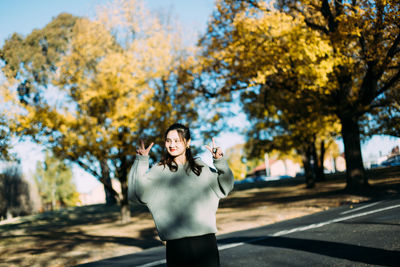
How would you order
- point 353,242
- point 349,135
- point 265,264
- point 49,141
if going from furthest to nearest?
1. point 349,135
2. point 49,141
3. point 353,242
4. point 265,264

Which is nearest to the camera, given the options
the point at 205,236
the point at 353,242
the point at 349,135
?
the point at 205,236

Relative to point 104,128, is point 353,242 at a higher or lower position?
lower

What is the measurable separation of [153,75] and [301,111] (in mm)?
8160

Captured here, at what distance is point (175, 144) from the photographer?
300 centimetres

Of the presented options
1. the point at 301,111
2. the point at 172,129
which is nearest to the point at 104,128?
the point at 301,111

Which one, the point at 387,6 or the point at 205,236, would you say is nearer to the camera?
the point at 205,236

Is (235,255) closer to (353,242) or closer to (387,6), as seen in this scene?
(353,242)

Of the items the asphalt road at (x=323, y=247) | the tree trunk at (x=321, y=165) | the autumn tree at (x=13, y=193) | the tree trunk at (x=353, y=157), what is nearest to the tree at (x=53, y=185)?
the autumn tree at (x=13, y=193)

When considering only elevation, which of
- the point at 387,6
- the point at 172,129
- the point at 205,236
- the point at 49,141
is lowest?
the point at 205,236

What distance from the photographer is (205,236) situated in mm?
2822

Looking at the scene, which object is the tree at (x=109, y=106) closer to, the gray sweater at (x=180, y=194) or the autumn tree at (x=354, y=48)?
the autumn tree at (x=354, y=48)

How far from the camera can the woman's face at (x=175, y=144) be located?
2.98m

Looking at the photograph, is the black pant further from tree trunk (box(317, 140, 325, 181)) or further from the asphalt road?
tree trunk (box(317, 140, 325, 181))

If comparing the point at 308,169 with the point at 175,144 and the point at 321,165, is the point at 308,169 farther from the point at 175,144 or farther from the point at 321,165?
the point at 175,144
